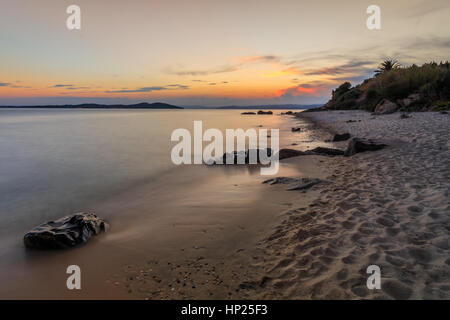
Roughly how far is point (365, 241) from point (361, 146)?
21.3ft

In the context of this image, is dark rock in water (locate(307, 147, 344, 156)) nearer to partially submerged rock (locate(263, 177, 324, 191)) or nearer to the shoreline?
the shoreline

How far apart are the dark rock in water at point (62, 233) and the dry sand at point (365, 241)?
2.89m

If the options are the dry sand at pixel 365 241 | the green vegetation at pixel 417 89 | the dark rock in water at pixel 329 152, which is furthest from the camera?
the green vegetation at pixel 417 89

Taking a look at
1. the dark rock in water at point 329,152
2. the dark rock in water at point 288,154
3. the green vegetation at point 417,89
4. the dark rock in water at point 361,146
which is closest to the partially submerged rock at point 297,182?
the dark rock in water at point 288,154

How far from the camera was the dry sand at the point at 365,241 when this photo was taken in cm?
244

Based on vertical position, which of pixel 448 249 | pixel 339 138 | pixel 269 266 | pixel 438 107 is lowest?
pixel 269 266

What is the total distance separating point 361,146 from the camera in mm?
8719

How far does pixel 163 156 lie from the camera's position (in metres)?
12.9

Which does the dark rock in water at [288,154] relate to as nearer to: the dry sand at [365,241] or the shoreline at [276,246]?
the shoreline at [276,246]
